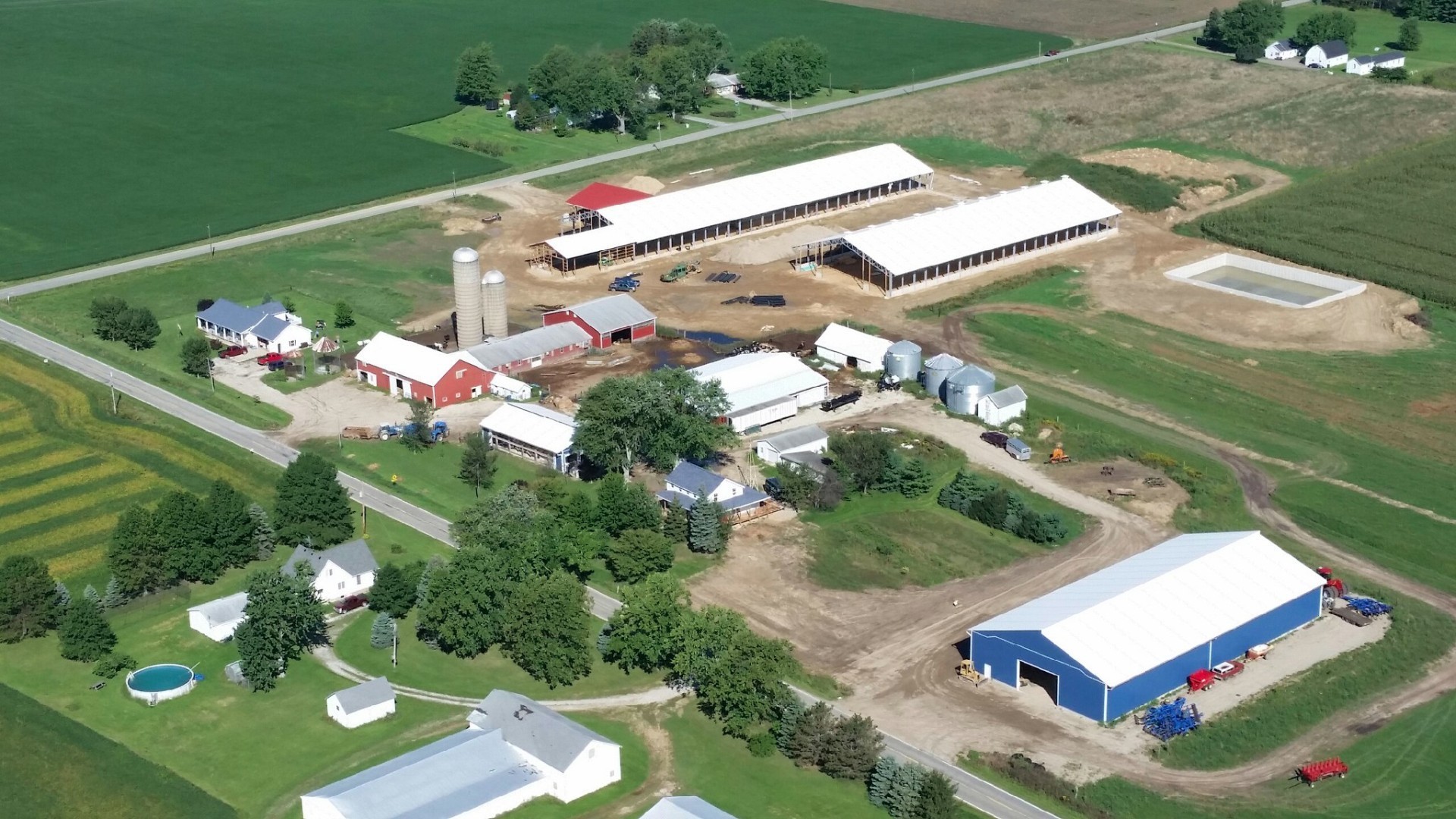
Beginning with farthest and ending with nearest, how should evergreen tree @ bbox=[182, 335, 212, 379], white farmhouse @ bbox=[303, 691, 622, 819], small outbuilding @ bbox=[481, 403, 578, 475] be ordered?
evergreen tree @ bbox=[182, 335, 212, 379] → small outbuilding @ bbox=[481, 403, 578, 475] → white farmhouse @ bbox=[303, 691, 622, 819]

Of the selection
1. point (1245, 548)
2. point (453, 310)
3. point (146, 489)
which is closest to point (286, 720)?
point (146, 489)

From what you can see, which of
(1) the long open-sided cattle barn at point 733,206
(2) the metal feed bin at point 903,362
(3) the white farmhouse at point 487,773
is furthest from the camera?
(1) the long open-sided cattle barn at point 733,206

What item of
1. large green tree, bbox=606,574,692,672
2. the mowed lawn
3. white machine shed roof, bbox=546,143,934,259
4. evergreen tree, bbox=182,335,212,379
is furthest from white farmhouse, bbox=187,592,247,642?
the mowed lawn

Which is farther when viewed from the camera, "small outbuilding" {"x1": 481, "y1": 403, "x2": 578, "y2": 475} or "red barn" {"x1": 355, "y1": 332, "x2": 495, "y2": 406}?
"red barn" {"x1": 355, "y1": 332, "x2": 495, "y2": 406}

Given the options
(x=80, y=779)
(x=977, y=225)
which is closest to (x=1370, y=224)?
(x=977, y=225)

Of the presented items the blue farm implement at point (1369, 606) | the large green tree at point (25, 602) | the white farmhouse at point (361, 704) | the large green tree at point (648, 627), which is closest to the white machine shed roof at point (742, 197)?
the large green tree at point (648, 627)

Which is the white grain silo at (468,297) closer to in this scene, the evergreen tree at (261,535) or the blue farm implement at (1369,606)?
the evergreen tree at (261,535)

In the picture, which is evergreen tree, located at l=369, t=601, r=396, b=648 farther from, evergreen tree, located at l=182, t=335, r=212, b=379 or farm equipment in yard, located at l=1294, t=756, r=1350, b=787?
farm equipment in yard, located at l=1294, t=756, r=1350, b=787

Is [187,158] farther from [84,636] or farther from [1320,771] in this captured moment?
[1320,771]
